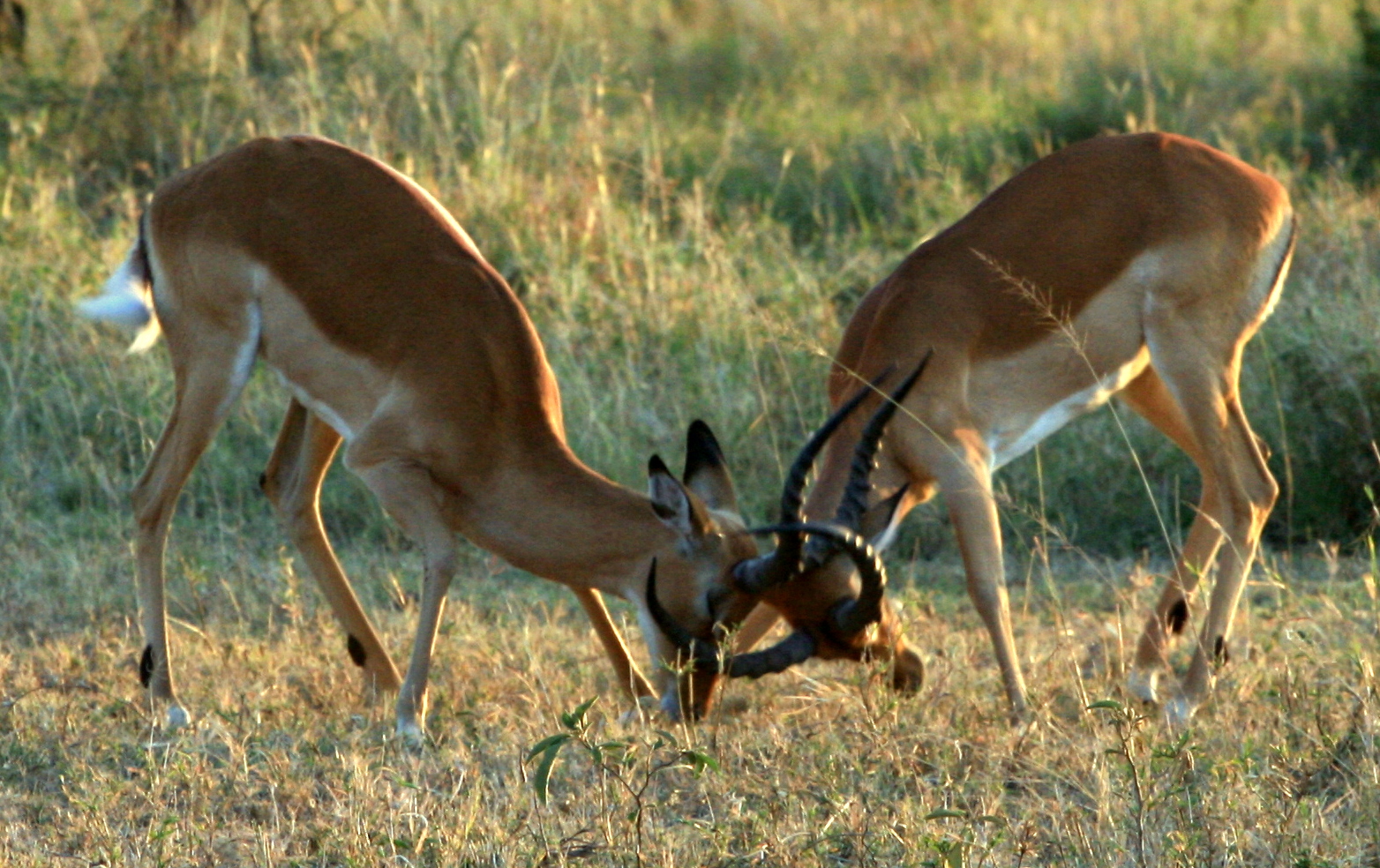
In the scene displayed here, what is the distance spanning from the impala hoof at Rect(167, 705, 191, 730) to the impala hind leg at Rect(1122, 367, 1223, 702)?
274cm

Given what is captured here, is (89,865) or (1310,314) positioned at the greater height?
(89,865)

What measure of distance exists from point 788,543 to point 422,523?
3.59 feet

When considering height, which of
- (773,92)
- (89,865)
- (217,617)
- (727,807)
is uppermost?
(89,865)

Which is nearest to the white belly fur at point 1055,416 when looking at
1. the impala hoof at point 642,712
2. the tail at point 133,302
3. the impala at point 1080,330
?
the impala at point 1080,330

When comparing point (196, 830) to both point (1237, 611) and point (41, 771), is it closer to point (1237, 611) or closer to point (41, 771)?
point (41, 771)

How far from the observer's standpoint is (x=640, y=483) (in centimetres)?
705

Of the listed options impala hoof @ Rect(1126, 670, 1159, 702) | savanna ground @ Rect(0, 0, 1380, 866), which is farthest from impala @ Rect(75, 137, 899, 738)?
impala hoof @ Rect(1126, 670, 1159, 702)

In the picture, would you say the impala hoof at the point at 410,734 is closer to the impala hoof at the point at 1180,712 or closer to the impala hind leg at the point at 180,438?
the impala hind leg at the point at 180,438

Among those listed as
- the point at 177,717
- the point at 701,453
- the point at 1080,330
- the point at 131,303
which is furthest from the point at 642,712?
the point at 131,303

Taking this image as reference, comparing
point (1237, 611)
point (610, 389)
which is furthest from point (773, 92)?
point (1237, 611)

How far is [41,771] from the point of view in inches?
172

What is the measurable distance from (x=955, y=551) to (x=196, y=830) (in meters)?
3.68

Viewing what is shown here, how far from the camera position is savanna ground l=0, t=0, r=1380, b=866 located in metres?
3.92

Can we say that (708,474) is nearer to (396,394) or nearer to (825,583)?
Answer: (825,583)
